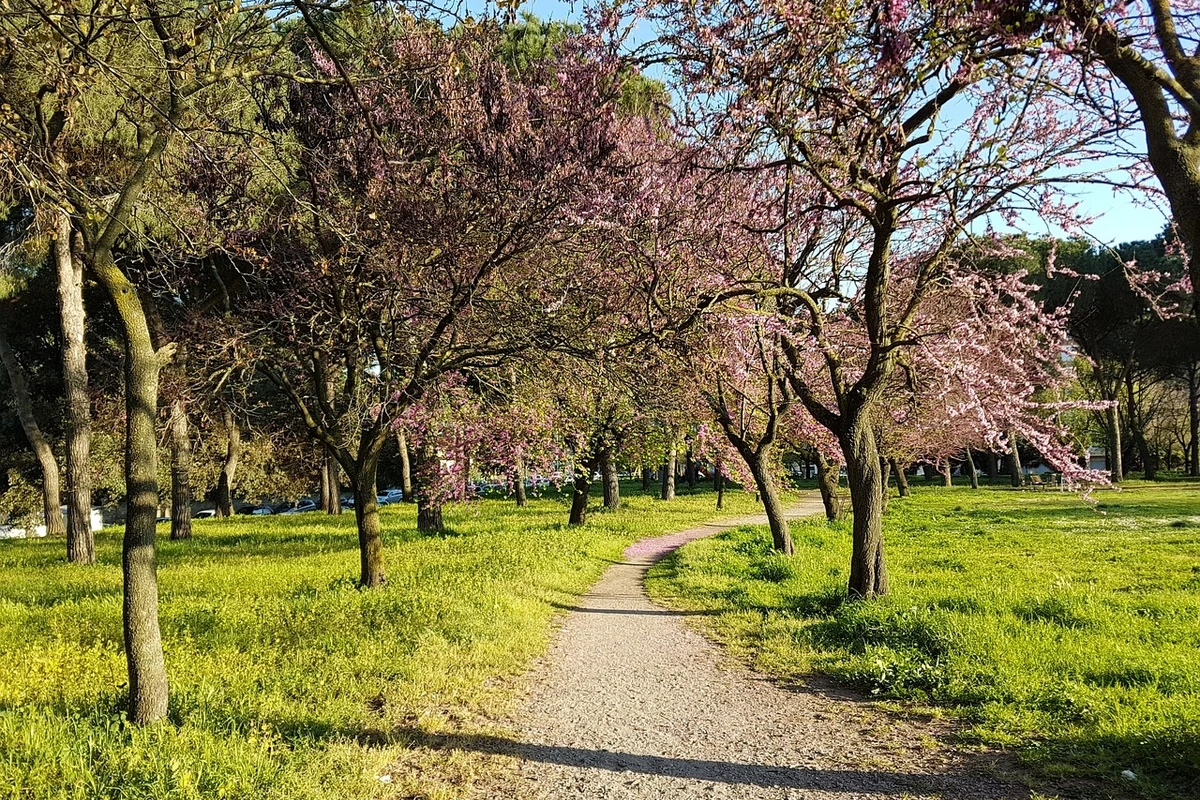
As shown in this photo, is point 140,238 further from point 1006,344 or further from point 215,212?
point 1006,344

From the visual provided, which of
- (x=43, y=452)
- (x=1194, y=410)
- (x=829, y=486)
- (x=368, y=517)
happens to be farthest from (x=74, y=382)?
(x=1194, y=410)

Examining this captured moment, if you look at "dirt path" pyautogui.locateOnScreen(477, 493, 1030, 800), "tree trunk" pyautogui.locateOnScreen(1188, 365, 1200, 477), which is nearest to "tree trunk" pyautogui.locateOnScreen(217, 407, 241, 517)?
"dirt path" pyautogui.locateOnScreen(477, 493, 1030, 800)

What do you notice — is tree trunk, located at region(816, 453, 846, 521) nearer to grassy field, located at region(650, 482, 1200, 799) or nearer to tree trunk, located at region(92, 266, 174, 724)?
grassy field, located at region(650, 482, 1200, 799)

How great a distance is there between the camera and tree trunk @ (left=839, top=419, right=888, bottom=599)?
927cm

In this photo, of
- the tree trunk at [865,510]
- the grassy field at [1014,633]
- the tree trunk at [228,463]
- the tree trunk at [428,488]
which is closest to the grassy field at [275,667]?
the tree trunk at [428,488]

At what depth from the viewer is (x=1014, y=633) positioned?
7.62m

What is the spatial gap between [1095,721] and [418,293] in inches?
347

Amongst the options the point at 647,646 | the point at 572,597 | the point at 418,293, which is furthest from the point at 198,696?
the point at 572,597

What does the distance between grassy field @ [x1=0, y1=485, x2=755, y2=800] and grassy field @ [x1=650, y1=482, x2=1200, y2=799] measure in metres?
3.07

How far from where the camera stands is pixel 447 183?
9.84 meters

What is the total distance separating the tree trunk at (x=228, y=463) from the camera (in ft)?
85.3

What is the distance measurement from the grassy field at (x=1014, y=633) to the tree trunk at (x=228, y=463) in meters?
18.6

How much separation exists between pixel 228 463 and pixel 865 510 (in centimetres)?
2599

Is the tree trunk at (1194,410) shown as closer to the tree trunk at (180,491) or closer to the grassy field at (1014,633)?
the grassy field at (1014,633)
